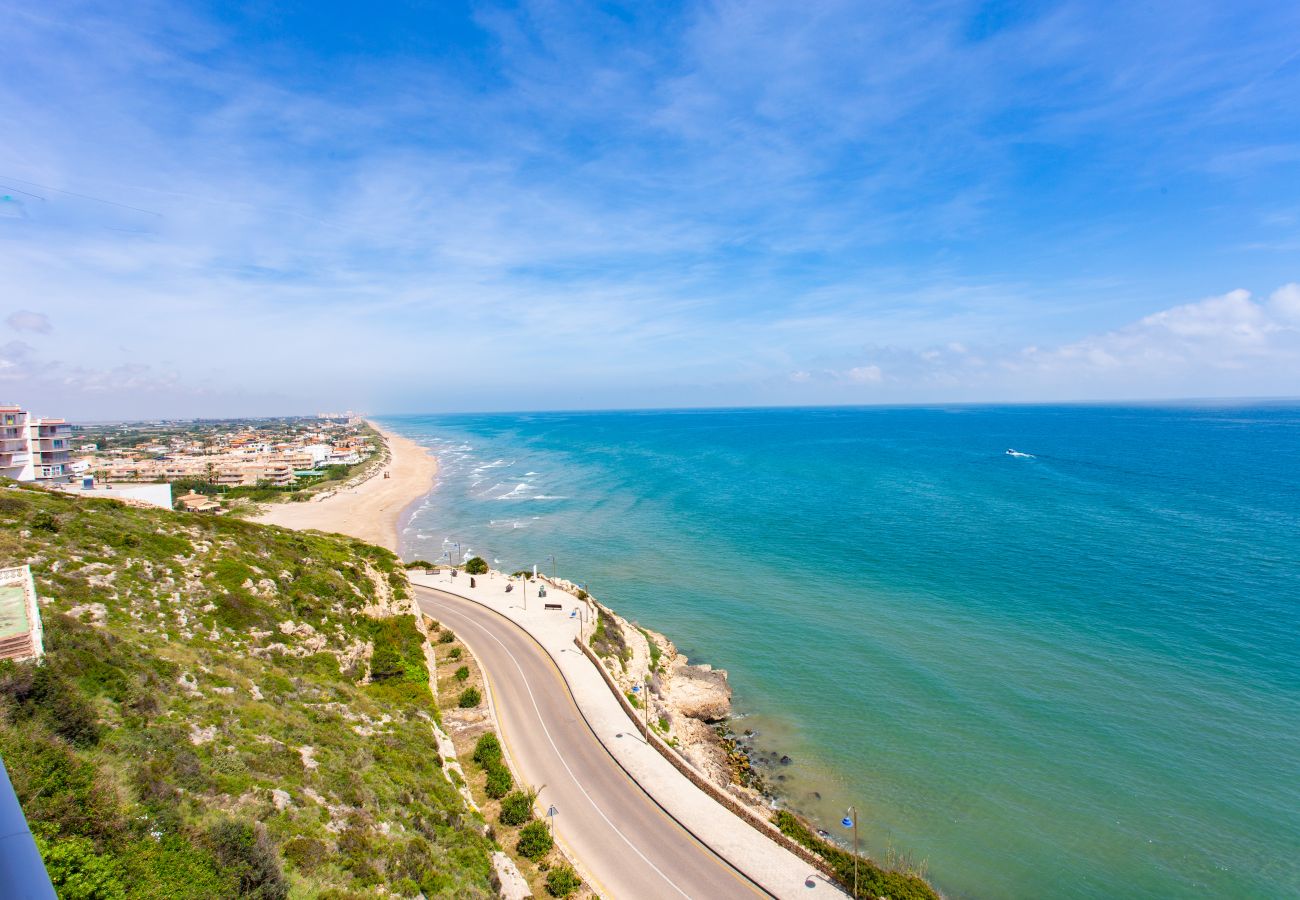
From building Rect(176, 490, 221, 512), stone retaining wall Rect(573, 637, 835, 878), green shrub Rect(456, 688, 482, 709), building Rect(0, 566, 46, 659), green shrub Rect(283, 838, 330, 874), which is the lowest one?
stone retaining wall Rect(573, 637, 835, 878)

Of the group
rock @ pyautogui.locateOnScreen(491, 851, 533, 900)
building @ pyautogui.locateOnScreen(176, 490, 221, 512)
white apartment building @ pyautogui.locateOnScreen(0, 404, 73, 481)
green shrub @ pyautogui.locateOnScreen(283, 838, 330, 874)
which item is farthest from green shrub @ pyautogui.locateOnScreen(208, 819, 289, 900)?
building @ pyautogui.locateOnScreen(176, 490, 221, 512)

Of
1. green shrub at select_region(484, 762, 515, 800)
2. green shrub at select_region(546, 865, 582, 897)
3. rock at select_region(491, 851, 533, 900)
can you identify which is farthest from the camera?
green shrub at select_region(484, 762, 515, 800)

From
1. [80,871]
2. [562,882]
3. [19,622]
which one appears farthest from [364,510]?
[80,871]

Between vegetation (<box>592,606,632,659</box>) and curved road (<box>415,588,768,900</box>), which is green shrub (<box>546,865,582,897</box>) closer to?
curved road (<box>415,588,768,900</box>)

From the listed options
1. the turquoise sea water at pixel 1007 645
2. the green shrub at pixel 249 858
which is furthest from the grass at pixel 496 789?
the turquoise sea water at pixel 1007 645

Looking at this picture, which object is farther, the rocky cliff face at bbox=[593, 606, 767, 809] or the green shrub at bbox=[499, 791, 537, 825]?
the rocky cliff face at bbox=[593, 606, 767, 809]

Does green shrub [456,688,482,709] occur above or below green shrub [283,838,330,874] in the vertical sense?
below
